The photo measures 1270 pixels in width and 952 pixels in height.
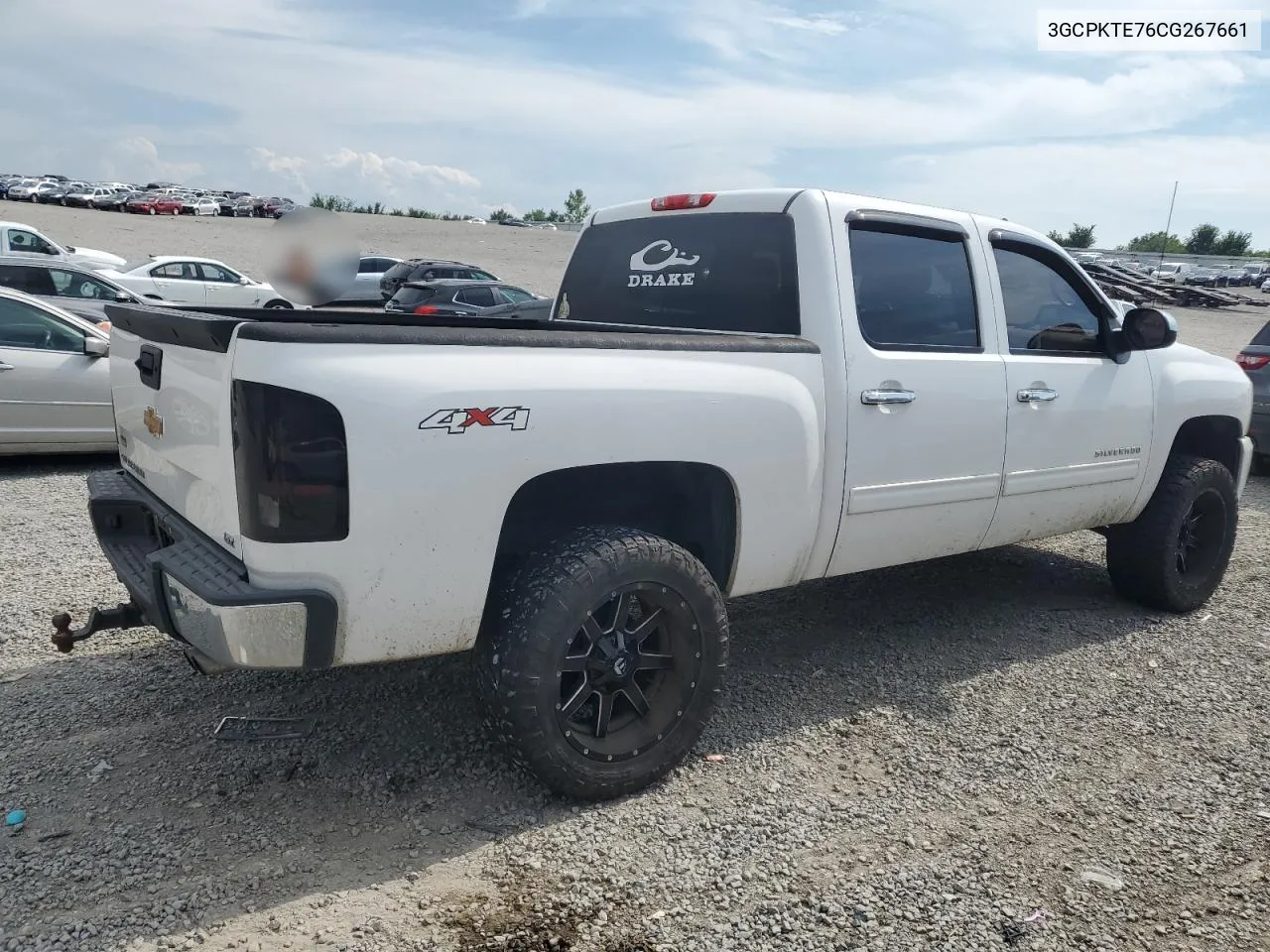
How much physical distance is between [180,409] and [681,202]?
2.25 meters

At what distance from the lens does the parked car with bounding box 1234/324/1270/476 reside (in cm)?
915

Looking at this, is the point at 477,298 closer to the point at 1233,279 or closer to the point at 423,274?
the point at 423,274

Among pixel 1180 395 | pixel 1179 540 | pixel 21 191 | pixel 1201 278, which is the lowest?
pixel 1201 278

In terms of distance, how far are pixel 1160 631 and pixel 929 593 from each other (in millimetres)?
1163

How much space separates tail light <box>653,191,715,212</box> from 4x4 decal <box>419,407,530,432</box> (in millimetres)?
1735

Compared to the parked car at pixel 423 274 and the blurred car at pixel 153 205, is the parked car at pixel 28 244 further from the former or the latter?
the blurred car at pixel 153 205

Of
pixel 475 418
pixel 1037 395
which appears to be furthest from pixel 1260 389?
pixel 475 418

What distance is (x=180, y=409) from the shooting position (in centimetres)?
306

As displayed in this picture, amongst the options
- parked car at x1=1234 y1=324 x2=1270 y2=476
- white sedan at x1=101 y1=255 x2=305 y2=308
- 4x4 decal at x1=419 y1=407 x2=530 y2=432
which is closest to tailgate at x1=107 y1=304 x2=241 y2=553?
4x4 decal at x1=419 y1=407 x2=530 y2=432

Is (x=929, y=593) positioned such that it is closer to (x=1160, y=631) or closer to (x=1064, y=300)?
(x=1160, y=631)

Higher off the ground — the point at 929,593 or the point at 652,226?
the point at 652,226

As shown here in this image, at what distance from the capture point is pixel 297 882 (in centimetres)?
279

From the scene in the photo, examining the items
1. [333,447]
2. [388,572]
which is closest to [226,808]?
[388,572]

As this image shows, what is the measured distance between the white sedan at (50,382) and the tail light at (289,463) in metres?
5.89
